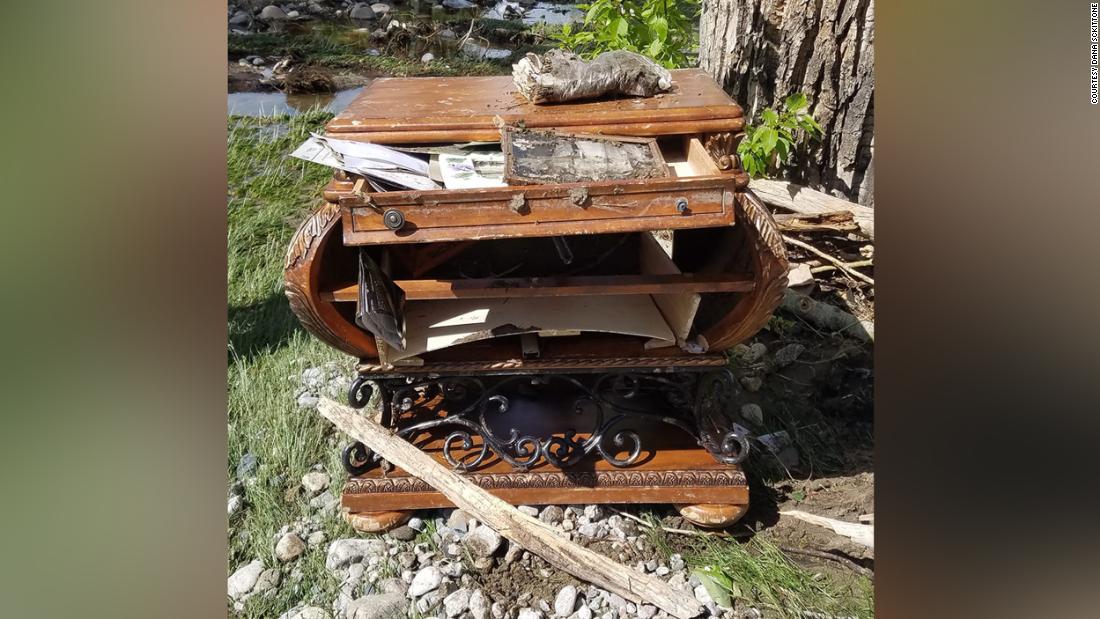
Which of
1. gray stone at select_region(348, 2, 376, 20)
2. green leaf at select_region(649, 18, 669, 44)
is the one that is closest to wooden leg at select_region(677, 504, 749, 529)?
green leaf at select_region(649, 18, 669, 44)

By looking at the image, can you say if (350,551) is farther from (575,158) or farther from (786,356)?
(786,356)

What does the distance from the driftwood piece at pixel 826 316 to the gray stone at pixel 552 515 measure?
67.9 inches

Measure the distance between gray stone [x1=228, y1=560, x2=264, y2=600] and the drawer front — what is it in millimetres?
1176

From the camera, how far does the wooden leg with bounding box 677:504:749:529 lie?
2.30 metres

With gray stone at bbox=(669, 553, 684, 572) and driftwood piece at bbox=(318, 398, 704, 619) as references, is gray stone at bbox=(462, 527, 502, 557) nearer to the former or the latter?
driftwood piece at bbox=(318, 398, 704, 619)

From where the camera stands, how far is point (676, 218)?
168 centimetres

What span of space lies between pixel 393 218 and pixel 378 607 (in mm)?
1153

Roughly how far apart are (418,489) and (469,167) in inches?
42.6

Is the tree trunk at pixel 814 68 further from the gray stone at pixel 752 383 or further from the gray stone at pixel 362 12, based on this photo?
the gray stone at pixel 362 12

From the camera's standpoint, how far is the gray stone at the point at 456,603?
208cm

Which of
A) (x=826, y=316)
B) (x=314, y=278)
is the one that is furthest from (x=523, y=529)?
(x=826, y=316)

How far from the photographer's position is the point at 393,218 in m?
1.67

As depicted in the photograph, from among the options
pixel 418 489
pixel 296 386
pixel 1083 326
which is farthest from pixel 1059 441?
pixel 296 386

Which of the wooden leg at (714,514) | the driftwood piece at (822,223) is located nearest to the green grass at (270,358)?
the wooden leg at (714,514)
